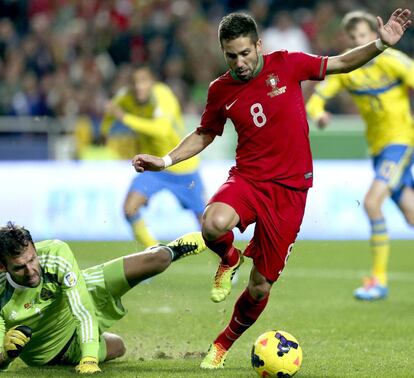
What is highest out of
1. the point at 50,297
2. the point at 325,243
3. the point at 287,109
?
the point at 287,109

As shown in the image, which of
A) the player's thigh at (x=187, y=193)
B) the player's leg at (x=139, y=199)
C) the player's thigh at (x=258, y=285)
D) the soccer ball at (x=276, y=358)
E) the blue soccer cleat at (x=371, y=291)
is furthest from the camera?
the player's thigh at (x=187, y=193)

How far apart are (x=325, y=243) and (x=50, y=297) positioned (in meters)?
9.31

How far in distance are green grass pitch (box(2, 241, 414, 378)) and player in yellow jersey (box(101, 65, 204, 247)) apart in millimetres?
735

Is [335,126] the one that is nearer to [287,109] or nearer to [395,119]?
[395,119]

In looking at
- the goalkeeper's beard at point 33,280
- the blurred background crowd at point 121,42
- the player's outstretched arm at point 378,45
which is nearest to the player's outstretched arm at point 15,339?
the goalkeeper's beard at point 33,280

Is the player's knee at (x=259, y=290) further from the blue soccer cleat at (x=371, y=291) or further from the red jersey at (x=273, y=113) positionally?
the blue soccer cleat at (x=371, y=291)

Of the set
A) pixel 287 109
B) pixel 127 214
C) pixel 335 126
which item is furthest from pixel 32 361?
pixel 335 126

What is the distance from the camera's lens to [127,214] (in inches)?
448

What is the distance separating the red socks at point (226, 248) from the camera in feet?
23.0

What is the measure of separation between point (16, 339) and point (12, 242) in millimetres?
585

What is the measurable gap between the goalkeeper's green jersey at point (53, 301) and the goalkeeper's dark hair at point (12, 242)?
0.26 metres

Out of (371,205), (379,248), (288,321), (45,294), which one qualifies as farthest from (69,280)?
(379,248)

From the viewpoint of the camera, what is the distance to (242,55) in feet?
22.7

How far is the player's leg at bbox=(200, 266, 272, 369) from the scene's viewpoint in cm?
715
